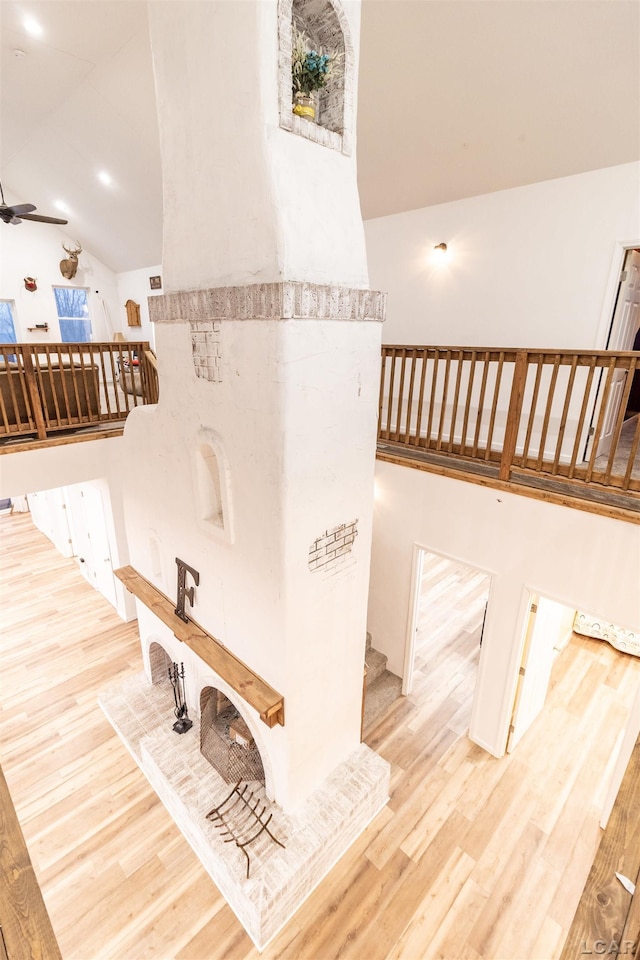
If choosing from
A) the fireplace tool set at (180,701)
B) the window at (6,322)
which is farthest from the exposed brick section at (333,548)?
the window at (6,322)

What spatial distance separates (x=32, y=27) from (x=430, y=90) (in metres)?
3.74

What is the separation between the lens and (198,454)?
3.21 m

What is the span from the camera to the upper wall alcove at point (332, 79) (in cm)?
226

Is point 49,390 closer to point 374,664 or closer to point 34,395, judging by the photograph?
point 34,395

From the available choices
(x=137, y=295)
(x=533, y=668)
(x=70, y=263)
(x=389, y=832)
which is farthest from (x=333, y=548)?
(x=70, y=263)

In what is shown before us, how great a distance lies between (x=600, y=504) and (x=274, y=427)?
251 cm

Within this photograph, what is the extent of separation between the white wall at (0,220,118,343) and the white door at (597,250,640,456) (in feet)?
32.2

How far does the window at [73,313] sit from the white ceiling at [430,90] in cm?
363

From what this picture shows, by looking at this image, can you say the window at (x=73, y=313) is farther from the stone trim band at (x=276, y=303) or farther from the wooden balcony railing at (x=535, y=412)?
the stone trim band at (x=276, y=303)

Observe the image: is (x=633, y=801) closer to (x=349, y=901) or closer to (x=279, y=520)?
(x=279, y=520)

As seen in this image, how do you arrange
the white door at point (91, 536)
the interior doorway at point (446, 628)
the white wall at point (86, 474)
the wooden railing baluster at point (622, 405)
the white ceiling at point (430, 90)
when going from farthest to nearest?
the white door at point (91, 536) → the interior doorway at point (446, 628) → the white wall at point (86, 474) → the white ceiling at point (430, 90) → the wooden railing baluster at point (622, 405)

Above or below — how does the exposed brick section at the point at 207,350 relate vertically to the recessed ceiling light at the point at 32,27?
below

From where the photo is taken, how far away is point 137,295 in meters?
9.73

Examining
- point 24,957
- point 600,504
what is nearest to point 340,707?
point 600,504
